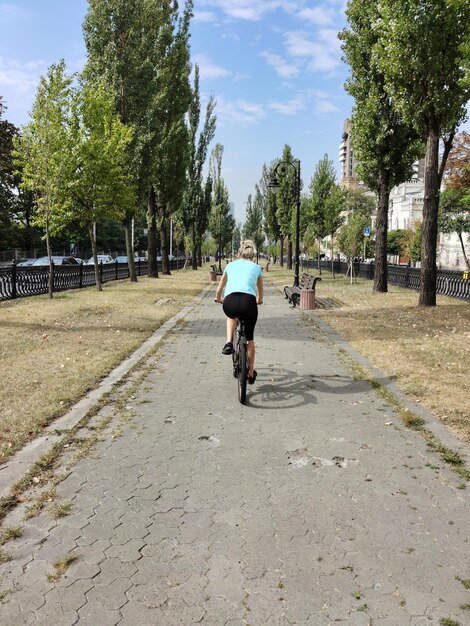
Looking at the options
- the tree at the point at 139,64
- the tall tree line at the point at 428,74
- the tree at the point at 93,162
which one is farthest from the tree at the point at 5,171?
the tall tree line at the point at 428,74

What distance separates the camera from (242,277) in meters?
5.91

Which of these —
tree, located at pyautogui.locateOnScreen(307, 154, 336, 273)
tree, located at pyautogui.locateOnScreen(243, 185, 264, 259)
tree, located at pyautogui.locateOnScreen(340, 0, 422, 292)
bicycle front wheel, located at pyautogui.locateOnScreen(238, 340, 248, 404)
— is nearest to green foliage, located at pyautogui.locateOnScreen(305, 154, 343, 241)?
tree, located at pyautogui.locateOnScreen(307, 154, 336, 273)

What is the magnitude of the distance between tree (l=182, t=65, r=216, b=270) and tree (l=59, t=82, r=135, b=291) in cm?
2114

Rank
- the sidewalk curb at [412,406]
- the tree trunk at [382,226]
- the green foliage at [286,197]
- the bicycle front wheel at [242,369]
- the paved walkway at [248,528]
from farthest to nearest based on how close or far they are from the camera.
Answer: the green foliage at [286,197] → the tree trunk at [382,226] → the bicycle front wheel at [242,369] → the sidewalk curb at [412,406] → the paved walkway at [248,528]

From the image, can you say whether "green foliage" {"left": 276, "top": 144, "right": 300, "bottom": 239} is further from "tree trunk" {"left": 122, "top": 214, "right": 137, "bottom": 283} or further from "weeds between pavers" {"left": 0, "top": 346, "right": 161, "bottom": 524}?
"weeds between pavers" {"left": 0, "top": 346, "right": 161, "bottom": 524}

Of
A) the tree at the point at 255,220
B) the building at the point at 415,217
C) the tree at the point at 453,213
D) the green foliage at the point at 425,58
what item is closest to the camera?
the green foliage at the point at 425,58

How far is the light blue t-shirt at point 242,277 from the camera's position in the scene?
19.3ft

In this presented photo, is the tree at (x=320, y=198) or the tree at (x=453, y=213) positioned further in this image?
the tree at (x=453, y=213)

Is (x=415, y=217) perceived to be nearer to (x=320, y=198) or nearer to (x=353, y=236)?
(x=320, y=198)

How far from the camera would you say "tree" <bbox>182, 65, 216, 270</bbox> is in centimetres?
4169

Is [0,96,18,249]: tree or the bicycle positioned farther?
[0,96,18,249]: tree

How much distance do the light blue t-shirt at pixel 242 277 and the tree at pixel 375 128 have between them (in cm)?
1517

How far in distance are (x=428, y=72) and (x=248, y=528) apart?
14762mm

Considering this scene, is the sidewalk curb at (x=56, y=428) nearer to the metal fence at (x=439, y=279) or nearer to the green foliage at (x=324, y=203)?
the metal fence at (x=439, y=279)
